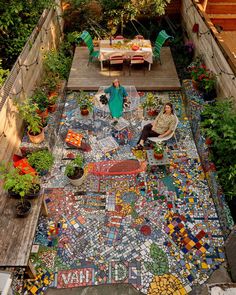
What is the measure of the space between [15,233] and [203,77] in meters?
5.61

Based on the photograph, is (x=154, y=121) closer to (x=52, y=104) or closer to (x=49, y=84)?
(x=52, y=104)

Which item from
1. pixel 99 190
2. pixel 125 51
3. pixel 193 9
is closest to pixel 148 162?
pixel 99 190

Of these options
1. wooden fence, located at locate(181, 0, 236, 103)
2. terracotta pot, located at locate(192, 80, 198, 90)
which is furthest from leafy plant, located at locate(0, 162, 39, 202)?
terracotta pot, located at locate(192, 80, 198, 90)

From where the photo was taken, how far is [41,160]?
6.11 meters

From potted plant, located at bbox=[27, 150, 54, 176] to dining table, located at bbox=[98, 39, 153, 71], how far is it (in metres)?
3.63

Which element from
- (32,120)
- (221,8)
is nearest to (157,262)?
(32,120)

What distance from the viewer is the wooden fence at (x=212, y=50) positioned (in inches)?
250

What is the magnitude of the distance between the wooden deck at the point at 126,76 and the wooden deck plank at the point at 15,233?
4.30 meters

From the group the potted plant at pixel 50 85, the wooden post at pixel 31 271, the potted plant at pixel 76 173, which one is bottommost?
the wooden post at pixel 31 271

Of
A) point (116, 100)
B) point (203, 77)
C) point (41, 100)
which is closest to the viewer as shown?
point (41, 100)

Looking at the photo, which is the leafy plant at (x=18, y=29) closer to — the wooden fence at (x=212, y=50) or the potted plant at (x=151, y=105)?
the potted plant at (x=151, y=105)

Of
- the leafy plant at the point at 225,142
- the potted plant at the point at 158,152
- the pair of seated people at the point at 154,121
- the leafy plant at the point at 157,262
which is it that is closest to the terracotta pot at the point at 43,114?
the pair of seated people at the point at 154,121

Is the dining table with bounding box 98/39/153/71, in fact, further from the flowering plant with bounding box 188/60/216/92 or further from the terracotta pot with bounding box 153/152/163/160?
the terracotta pot with bounding box 153/152/163/160

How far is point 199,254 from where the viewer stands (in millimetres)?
5141
